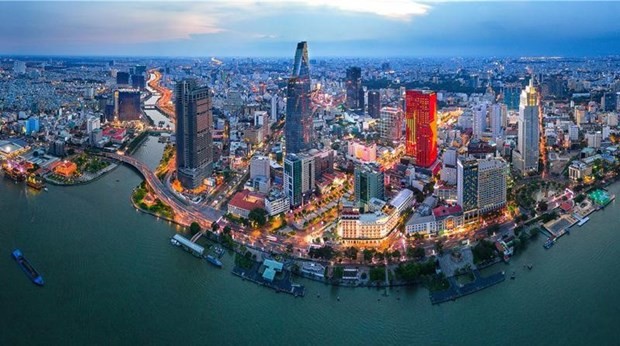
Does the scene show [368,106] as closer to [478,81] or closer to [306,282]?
[478,81]

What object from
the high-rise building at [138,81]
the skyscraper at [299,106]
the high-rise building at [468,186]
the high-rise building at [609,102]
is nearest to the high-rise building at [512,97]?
the high-rise building at [609,102]

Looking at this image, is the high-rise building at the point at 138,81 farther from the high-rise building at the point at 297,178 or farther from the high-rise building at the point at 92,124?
the high-rise building at the point at 297,178

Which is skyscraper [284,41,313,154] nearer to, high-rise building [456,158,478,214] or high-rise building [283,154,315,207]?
high-rise building [283,154,315,207]

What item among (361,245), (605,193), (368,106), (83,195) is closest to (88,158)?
(83,195)

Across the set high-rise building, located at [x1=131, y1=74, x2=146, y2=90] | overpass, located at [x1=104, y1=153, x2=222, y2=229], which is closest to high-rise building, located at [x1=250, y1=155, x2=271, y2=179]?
overpass, located at [x1=104, y1=153, x2=222, y2=229]

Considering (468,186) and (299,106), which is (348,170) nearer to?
(299,106)

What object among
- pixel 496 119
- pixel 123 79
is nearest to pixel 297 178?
pixel 496 119
